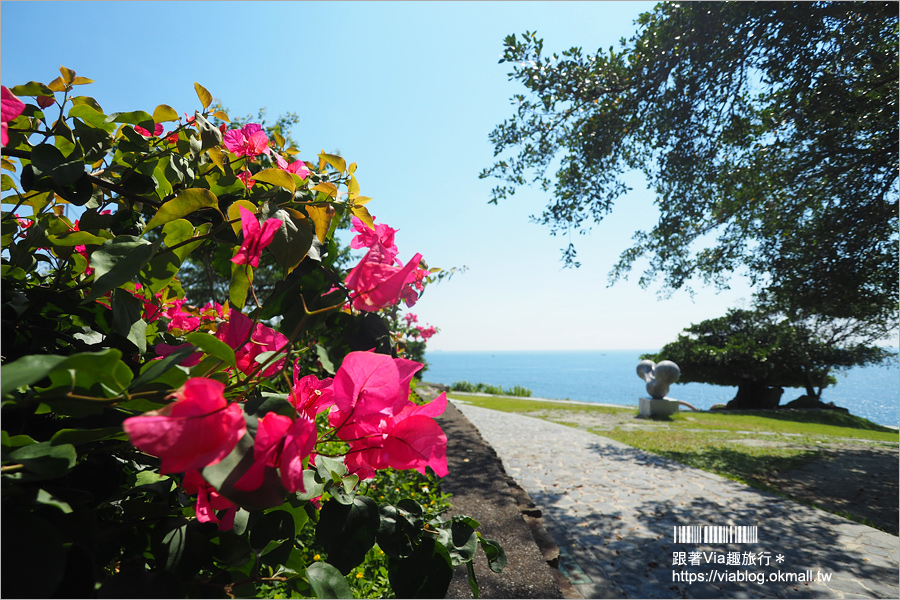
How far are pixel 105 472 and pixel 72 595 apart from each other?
19cm

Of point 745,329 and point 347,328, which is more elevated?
point 745,329

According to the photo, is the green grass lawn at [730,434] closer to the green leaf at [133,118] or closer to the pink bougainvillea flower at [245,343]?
the pink bougainvillea flower at [245,343]

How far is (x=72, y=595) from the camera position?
38 cm

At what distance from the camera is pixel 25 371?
331 millimetres

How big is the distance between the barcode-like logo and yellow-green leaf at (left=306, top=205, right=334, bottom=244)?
4.37 meters

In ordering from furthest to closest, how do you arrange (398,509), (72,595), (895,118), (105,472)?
(895,118) → (398,509) → (105,472) → (72,595)

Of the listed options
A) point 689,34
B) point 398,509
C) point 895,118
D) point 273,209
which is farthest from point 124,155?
point 895,118

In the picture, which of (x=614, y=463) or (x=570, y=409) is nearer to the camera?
(x=614, y=463)

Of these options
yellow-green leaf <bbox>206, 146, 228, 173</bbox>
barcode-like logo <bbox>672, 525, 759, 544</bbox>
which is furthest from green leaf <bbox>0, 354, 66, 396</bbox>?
barcode-like logo <bbox>672, 525, 759, 544</bbox>

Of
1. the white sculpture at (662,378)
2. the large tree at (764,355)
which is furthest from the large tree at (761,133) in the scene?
the large tree at (764,355)

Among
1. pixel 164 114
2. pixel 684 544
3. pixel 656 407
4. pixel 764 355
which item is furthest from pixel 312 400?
pixel 764 355

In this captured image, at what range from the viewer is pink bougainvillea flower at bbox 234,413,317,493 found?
0.36 metres

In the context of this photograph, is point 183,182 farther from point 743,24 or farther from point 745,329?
point 745,329

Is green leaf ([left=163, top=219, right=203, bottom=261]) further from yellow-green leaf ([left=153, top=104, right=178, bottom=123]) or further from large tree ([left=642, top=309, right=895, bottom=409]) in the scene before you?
large tree ([left=642, top=309, right=895, bottom=409])
